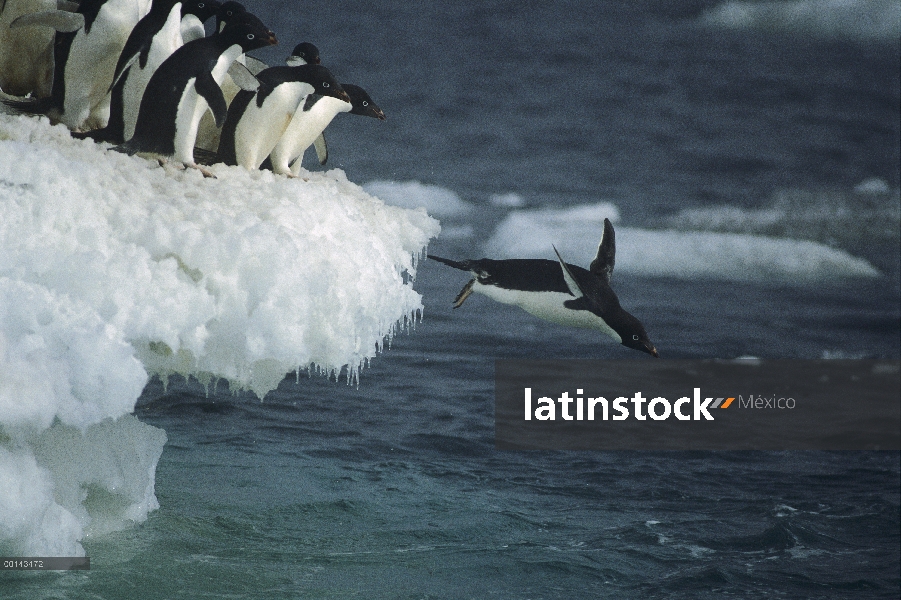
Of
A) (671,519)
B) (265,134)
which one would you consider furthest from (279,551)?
(671,519)

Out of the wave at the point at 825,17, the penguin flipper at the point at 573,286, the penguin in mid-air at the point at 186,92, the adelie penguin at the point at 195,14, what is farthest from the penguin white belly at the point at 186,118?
the wave at the point at 825,17

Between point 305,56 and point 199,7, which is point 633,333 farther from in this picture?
point 199,7

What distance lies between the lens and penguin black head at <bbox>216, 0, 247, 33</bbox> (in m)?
2.87

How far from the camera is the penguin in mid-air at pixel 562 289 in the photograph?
323 centimetres

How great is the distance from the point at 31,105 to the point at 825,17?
13.7ft

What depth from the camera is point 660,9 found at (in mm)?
5367

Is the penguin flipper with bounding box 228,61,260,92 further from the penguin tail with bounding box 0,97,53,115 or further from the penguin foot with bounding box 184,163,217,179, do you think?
the penguin tail with bounding box 0,97,53,115

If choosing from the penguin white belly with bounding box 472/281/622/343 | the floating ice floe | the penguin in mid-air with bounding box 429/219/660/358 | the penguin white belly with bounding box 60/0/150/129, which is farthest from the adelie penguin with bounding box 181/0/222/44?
the floating ice floe

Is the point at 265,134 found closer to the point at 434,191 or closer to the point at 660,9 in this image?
the point at 434,191

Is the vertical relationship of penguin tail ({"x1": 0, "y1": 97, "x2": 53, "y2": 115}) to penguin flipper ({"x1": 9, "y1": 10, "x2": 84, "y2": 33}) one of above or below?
below

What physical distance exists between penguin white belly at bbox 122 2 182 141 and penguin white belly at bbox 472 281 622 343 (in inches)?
47.1

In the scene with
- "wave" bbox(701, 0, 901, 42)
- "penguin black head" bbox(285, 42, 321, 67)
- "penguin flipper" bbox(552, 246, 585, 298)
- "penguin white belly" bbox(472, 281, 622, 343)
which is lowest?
"penguin white belly" bbox(472, 281, 622, 343)

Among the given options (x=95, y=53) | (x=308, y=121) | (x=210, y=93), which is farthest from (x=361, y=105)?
(x=95, y=53)

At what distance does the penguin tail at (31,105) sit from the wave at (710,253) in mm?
2606
